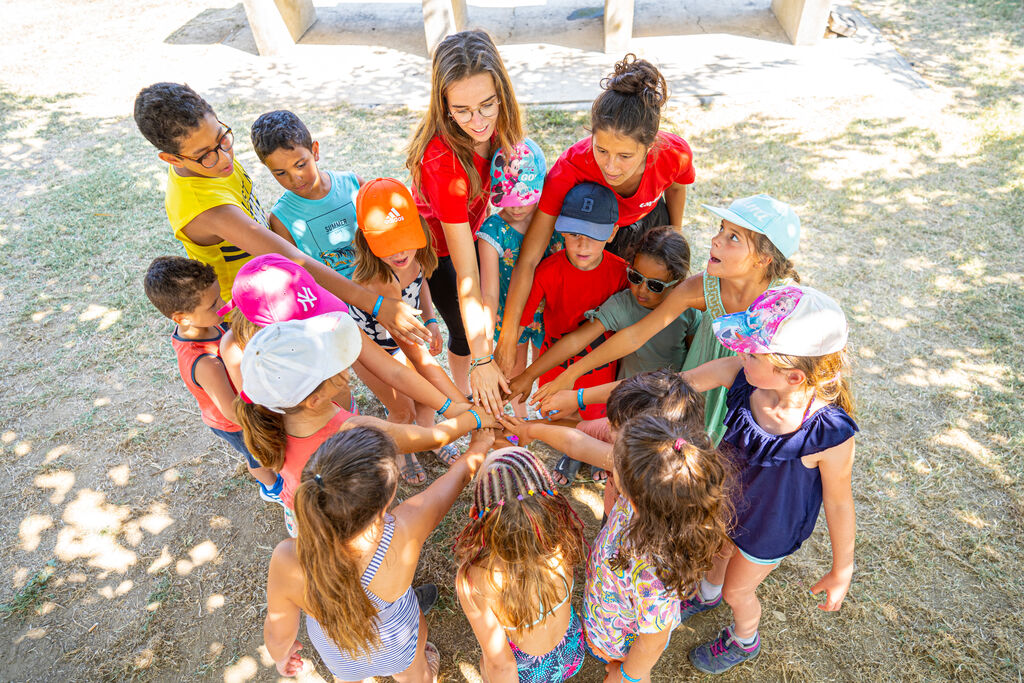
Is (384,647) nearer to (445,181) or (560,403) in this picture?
(560,403)

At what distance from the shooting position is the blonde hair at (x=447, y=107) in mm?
2432

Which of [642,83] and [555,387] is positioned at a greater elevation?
[642,83]

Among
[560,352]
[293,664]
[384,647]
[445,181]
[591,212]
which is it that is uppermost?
[445,181]

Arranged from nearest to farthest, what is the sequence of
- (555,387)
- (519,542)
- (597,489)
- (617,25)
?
(519,542)
(555,387)
(597,489)
(617,25)

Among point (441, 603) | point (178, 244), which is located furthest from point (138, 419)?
point (441, 603)

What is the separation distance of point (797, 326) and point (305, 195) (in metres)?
2.61

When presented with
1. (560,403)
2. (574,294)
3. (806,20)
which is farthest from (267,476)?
(806,20)

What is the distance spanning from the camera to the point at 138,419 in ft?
13.1

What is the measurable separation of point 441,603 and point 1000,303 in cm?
471

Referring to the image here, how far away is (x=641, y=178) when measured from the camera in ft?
9.16

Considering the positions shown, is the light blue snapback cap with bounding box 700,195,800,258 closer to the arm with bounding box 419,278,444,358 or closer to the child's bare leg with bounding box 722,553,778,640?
the child's bare leg with bounding box 722,553,778,640

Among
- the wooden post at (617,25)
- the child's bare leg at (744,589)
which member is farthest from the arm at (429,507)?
the wooden post at (617,25)

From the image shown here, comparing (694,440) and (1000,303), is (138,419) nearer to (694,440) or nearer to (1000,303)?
(694,440)

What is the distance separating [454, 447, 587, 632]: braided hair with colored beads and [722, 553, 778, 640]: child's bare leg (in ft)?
2.57
